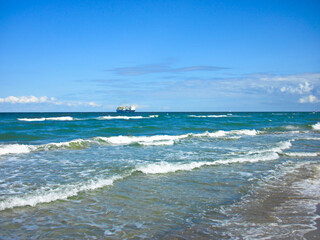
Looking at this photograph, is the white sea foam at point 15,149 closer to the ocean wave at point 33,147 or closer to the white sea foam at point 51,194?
the ocean wave at point 33,147

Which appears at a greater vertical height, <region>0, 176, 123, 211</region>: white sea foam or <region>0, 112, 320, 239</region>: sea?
<region>0, 176, 123, 211</region>: white sea foam

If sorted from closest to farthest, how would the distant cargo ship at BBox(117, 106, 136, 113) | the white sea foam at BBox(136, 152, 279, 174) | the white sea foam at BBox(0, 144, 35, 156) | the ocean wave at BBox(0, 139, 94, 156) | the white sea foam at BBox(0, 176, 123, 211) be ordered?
the white sea foam at BBox(0, 176, 123, 211), the white sea foam at BBox(136, 152, 279, 174), the white sea foam at BBox(0, 144, 35, 156), the ocean wave at BBox(0, 139, 94, 156), the distant cargo ship at BBox(117, 106, 136, 113)

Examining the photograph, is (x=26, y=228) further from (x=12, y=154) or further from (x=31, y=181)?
(x=12, y=154)

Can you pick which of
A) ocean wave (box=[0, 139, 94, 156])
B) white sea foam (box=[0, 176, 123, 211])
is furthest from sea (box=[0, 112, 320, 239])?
ocean wave (box=[0, 139, 94, 156])

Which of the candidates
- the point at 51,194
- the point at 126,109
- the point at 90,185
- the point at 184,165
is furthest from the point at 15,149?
the point at 126,109

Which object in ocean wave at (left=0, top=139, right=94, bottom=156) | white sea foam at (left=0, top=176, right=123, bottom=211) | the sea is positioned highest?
ocean wave at (left=0, top=139, right=94, bottom=156)

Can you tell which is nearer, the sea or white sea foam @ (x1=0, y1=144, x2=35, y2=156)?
the sea

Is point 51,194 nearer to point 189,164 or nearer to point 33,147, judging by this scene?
point 189,164

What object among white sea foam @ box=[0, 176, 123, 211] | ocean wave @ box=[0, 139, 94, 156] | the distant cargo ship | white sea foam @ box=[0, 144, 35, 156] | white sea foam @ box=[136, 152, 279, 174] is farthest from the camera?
the distant cargo ship

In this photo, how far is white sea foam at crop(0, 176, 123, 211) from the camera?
5.31 meters

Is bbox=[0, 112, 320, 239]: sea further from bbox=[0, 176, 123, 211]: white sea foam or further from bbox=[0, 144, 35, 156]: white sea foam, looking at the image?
bbox=[0, 144, 35, 156]: white sea foam

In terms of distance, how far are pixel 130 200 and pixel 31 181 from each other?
3.27 metres

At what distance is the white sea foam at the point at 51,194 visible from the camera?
5.31 metres

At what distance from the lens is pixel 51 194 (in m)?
5.85
